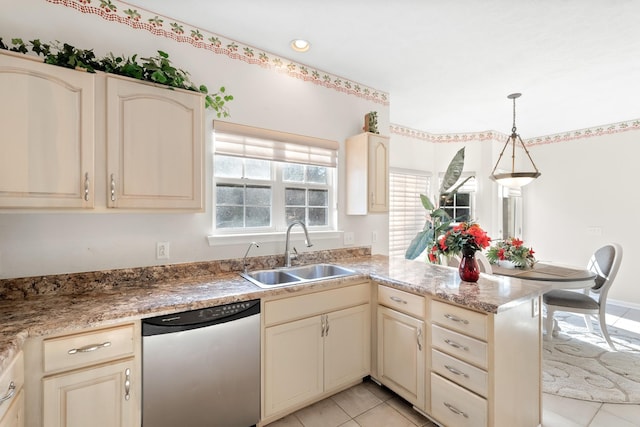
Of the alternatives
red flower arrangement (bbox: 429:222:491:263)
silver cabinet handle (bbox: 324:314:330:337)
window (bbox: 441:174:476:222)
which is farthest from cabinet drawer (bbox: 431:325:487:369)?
window (bbox: 441:174:476:222)

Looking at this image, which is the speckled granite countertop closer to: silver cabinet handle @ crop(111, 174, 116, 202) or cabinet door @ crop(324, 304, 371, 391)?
cabinet door @ crop(324, 304, 371, 391)

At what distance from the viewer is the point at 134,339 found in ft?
4.45

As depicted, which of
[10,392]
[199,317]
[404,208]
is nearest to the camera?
[10,392]

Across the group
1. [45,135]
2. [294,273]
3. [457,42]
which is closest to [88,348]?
[45,135]

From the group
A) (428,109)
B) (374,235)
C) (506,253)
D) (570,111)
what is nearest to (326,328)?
(374,235)

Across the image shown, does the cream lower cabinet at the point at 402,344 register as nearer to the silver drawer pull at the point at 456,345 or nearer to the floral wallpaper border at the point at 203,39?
the silver drawer pull at the point at 456,345

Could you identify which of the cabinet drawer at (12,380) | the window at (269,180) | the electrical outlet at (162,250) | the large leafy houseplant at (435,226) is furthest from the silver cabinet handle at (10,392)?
the large leafy houseplant at (435,226)

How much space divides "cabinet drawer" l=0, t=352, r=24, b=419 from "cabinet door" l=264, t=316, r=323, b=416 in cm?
103

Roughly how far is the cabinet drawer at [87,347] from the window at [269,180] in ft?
3.28

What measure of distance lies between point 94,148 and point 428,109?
3.39m

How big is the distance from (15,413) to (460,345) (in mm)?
1984

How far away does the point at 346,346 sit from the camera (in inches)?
81.6

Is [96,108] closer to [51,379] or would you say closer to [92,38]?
[92,38]

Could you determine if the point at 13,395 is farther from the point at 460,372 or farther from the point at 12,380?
the point at 460,372
